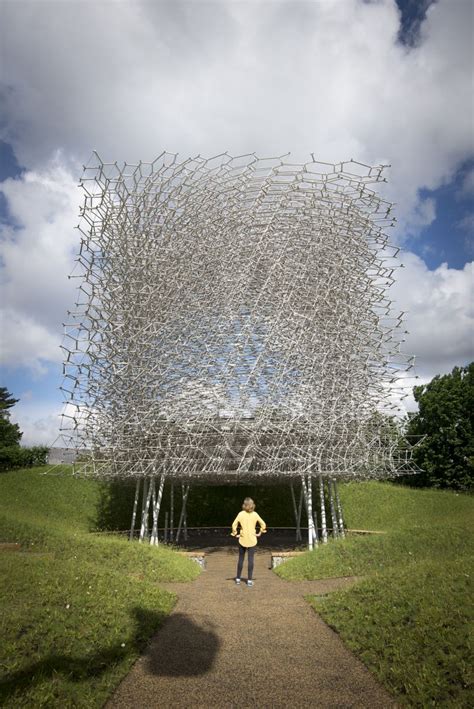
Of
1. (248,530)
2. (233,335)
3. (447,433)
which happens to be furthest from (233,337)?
(447,433)

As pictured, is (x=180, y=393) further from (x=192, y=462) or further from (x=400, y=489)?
(x=400, y=489)

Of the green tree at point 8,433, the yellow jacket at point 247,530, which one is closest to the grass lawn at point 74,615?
the yellow jacket at point 247,530

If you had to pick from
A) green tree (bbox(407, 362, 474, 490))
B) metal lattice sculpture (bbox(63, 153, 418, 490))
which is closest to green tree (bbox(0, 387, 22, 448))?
metal lattice sculpture (bbox(63, 153, 418, 490))

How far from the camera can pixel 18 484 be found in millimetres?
27125

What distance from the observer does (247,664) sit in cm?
627

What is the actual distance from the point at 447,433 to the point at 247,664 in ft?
114

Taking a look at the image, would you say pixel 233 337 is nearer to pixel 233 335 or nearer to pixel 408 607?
pixel 233 335

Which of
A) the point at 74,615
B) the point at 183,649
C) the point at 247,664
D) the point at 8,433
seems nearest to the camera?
the point at 247,664

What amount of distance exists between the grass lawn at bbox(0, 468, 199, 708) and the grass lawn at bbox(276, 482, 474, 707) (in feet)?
9.38

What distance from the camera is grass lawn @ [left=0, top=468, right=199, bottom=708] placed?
535cm

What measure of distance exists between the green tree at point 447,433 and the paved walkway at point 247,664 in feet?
99.4

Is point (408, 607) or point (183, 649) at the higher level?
point (408, 607)

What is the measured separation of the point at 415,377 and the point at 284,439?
19.2 ft

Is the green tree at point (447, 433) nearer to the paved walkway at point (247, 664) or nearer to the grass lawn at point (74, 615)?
the grass lawn at point (74, 615)
